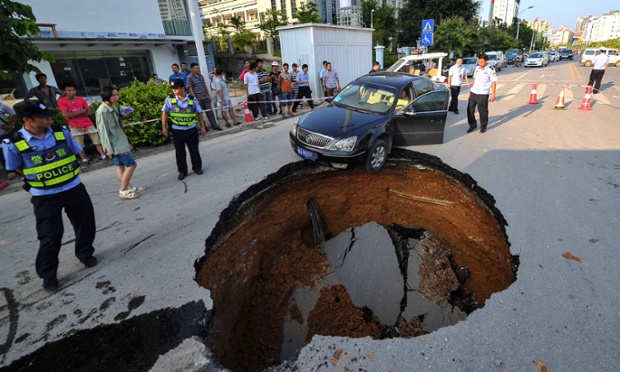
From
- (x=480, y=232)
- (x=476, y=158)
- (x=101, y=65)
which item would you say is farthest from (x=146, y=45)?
(x=480, y=232)

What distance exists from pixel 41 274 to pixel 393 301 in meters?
3.84

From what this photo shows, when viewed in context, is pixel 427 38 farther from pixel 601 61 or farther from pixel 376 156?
pixel 376 156

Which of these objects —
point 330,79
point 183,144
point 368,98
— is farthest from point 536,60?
point 183,144

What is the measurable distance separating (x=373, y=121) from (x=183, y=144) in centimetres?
343

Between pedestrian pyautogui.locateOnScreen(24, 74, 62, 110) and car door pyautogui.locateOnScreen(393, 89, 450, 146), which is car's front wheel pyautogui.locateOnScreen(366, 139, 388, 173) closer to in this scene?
car door pyautogui.locateOnScreen(393, 89, 450, 146)

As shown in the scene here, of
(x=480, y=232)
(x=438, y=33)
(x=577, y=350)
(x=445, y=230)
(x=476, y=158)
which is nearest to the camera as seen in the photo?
(x=577, y=350)

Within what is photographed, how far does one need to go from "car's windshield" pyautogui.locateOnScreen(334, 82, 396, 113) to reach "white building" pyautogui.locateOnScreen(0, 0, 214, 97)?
1209 centimetres

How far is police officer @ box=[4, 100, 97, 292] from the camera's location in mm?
2932

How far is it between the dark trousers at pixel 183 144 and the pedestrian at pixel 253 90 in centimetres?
487

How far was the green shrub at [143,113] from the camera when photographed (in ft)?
24.6

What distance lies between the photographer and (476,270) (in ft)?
12.9

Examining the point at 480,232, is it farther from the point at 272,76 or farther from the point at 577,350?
the point at 272,76

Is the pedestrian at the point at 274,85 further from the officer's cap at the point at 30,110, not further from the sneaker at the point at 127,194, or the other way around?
the officer's cap at the point at 30,110

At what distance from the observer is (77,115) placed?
19.8 feet
